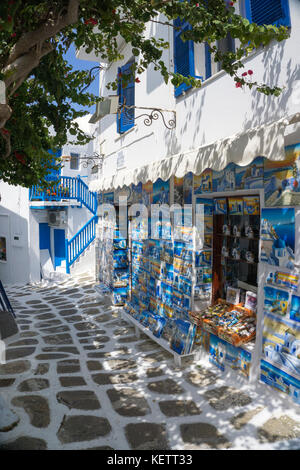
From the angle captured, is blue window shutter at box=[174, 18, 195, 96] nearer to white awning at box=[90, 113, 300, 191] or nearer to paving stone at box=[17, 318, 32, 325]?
white awning at box=[90, 113, 300, 191]

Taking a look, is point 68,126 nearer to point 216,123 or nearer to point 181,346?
point 216,123

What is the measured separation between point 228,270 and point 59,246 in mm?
12564

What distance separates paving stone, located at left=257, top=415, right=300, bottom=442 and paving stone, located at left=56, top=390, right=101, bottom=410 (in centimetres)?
225

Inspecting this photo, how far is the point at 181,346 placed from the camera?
610 cm

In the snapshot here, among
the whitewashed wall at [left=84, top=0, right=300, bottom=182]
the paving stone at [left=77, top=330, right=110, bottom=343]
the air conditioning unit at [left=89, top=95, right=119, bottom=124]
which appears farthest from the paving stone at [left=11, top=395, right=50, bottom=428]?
the air conditioning unit at [left=89, top=95, right=119, bottom=124]

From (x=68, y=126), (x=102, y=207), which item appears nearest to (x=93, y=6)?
(x=68, y=126)

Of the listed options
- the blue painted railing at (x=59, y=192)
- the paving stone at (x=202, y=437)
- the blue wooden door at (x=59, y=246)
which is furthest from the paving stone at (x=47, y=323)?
the blue wooden door at (x=59, y=246)

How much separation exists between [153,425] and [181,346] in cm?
192

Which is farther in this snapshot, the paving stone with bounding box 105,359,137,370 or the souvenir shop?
the paving stone with bounding box 105,359,137,370

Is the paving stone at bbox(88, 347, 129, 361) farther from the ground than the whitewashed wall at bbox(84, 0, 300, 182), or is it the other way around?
the whitewashed wall at bbox(84, 0, 300, 182)

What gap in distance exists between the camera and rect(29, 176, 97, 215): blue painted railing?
49.4 ft

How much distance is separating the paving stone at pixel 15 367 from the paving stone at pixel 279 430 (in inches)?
162

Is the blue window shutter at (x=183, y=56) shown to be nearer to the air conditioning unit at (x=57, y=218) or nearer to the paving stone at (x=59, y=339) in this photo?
the paving stone at (x=59, y=339)

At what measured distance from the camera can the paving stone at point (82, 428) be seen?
13.4ft
